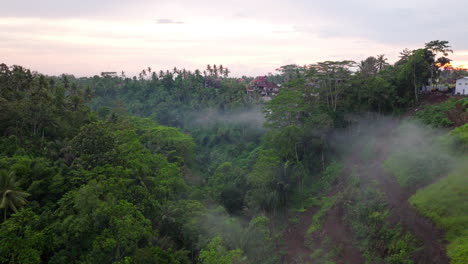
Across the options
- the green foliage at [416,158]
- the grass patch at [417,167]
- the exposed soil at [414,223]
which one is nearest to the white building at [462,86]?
the green foliage at [416,158]

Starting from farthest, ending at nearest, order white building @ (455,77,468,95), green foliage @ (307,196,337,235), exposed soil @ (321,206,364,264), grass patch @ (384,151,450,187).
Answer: white building @ (455,77,468,95)
green foliage @ (307,196,337,235)
grass patch @ (384,151,450,187)
exposed soil @ (321,206,364,264)

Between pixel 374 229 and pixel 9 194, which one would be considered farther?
pixel 374 229

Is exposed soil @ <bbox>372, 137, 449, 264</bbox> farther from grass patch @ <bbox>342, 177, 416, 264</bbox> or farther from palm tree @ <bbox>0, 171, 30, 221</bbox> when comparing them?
palm tree @ <bbox>0, 171, 30, 221</bbox>

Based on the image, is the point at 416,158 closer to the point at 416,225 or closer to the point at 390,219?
the point at 390,219

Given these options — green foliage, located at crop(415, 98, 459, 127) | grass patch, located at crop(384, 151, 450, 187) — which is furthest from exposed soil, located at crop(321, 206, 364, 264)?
green foliage, located at crop(415, 98, 459, 127)

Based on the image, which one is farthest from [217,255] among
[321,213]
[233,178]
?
[233,178]

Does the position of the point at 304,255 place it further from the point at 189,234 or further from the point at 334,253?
the point at 189,234
